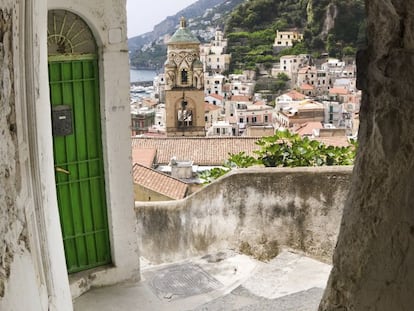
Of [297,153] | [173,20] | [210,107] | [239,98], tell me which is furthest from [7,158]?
[173,20]

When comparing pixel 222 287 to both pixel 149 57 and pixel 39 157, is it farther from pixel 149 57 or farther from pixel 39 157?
pixel 149 57

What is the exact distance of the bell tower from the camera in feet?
143

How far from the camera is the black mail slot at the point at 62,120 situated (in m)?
4.48

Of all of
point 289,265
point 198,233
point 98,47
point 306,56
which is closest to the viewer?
point 98,47

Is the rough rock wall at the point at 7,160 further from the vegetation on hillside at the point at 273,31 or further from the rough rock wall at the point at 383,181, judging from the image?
the vegetation on hillside at the point at 273,31

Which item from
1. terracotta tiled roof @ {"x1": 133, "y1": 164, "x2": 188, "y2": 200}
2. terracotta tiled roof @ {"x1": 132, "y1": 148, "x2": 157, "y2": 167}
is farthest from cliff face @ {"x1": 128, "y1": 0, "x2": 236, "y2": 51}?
terracotta tiled roof @ {"x1": 133, "y1": 164, "x2": 188, "y2": 200}

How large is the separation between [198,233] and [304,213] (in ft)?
3.57

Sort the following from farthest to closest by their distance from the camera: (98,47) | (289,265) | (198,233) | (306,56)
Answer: (306,56) < (198,233) < (289,265) < (98,47)

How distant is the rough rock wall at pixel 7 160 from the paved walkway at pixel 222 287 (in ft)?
7.55

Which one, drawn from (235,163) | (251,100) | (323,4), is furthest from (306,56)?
(235,163)

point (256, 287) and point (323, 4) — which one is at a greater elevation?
point (323, 4)

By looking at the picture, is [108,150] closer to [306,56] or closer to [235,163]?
[235,163]

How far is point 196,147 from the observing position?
28.7m

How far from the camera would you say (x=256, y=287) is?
4762mm
